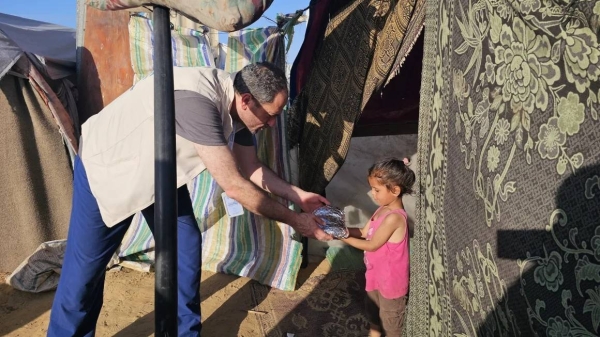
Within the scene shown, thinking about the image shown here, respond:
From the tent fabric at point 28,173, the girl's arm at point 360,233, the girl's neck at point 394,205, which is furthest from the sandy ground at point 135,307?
the girl's neck at point 394,205

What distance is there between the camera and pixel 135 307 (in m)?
3.96

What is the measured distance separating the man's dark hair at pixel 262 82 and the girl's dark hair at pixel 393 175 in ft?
2.69

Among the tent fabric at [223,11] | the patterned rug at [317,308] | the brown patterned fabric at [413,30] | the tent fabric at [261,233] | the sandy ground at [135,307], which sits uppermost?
the brown patterned fabric at [413,30]

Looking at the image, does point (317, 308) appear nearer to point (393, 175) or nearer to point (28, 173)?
point (393, 175)

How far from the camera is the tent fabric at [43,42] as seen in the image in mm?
4619

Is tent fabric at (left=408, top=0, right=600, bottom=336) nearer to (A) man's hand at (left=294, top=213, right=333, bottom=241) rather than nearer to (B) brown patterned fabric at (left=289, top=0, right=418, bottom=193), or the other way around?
(A) man's hand at (left=294, top=213, right=333, bottom=241)

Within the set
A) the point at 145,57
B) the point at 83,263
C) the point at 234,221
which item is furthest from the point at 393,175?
the point at 145,57

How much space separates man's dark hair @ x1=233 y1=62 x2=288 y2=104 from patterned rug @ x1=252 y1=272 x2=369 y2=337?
5.89ft

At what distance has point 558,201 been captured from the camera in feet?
4.60

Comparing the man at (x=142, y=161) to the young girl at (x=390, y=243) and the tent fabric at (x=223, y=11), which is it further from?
the tent fabric at (x=223, y=11)

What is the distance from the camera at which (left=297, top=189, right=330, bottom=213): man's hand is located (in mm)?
3234

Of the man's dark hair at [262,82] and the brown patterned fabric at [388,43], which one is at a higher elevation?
the brown patterned fabric at [388,43]

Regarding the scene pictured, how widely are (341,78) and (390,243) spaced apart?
1.18 metres

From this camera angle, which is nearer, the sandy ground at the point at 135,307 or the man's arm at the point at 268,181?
the man's arm at the point at 268,181
